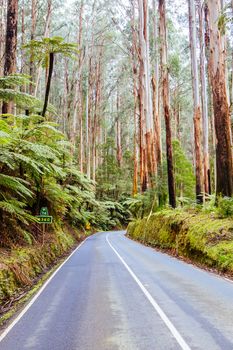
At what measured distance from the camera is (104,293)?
8555 mm

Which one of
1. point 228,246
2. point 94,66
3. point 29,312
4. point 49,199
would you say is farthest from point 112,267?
point 94,66

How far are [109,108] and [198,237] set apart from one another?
5619 centimetres

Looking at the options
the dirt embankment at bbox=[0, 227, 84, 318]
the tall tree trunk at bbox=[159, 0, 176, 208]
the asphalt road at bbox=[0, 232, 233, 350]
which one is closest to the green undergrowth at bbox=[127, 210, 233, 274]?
the asphalt road at bbox=[0, 232, 233, 350]

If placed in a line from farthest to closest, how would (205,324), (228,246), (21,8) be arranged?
(21,8) < (228,246) < (205,324)

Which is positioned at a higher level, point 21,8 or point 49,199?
point 21,8

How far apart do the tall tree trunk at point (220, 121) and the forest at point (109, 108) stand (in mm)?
39

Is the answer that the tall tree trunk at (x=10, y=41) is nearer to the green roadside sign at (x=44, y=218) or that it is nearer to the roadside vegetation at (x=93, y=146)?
the roadside vegetation at (x=93, y=146)

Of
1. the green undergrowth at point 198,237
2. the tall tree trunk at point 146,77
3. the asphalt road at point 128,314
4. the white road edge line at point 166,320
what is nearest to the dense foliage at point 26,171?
A: the asphalt road at point 128,314

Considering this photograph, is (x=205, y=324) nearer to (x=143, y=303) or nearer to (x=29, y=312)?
(x=143, y=303)

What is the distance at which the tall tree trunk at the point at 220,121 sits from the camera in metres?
14.1

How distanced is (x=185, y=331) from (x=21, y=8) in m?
35.9

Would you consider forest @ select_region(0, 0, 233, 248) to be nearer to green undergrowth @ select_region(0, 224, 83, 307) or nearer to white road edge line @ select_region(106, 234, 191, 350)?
green undergrowth @ select_region(0, 224, 83, 307)

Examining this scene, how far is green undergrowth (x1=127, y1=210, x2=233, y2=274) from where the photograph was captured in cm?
1161

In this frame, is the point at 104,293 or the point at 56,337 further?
the point at 104,293
